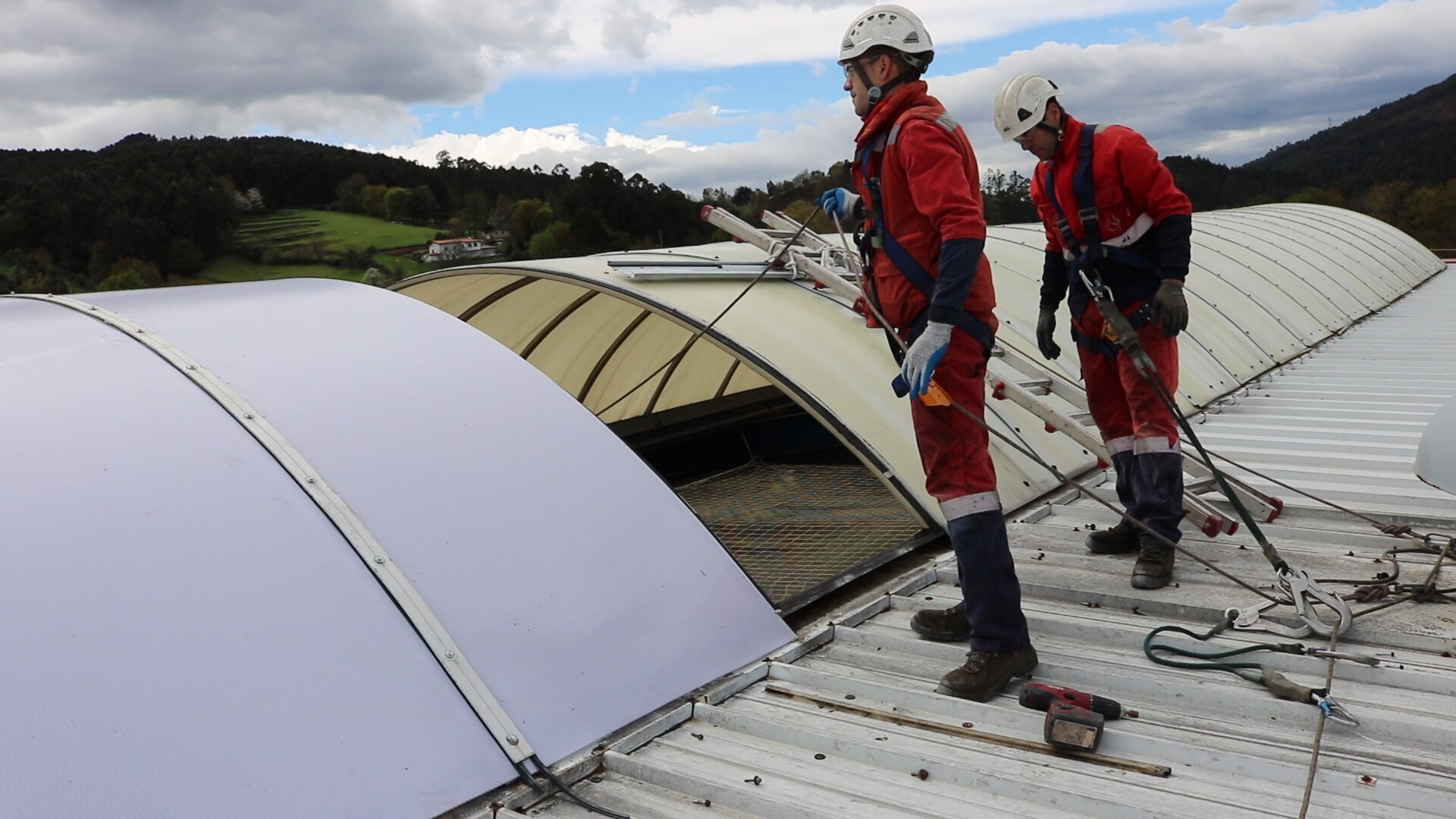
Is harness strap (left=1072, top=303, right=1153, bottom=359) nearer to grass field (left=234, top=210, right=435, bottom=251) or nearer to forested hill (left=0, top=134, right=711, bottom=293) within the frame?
forested hill (left=0, top=134, right=711, bottom=293)

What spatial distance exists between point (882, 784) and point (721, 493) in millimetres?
5094

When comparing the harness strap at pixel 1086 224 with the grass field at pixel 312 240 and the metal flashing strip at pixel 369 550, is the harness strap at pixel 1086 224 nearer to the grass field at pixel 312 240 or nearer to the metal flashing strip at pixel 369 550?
the metal flashing strip at pixel 369 550

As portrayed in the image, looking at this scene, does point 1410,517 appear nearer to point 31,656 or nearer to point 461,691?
point 461,691

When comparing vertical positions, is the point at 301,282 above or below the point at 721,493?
above

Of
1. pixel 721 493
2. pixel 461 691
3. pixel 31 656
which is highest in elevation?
pixel 31 656

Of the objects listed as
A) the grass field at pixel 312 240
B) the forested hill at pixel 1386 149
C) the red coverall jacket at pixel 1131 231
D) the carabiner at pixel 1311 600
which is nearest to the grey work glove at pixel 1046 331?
the red coverall jacket at pixel 1131 231

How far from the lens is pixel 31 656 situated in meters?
2.62

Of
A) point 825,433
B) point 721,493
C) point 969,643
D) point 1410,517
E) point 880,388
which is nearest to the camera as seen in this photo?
point 969,643

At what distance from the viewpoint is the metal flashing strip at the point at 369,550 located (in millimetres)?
3016

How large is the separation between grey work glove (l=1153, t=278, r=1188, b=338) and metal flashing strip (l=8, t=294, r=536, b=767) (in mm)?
3252

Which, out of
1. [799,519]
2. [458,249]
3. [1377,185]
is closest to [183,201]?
[458,249]

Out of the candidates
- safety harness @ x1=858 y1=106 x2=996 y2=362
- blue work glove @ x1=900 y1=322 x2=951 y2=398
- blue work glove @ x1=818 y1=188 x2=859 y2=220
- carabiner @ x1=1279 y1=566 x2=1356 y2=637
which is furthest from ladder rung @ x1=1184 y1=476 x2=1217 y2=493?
blue work glove @ x1=900 y1=322 x2=951 y2=398

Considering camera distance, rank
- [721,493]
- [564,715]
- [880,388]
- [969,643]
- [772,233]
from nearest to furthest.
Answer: [564,715]
[969,643]
[880,388]
[772,233]
[721,493]

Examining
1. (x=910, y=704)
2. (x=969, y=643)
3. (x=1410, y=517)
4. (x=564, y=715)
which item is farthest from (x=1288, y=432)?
(x=564, y=715)
